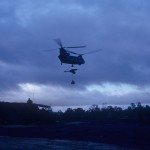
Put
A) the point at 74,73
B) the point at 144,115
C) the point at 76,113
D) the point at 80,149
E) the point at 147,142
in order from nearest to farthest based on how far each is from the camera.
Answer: the point at 80,149, the point at 147,142, the point at 74,73, the point at 144,115, the point at 76,113

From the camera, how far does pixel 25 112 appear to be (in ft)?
203

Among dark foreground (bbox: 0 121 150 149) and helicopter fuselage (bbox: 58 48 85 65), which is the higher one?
Result: helicopter fuselage (bbox: 58 48 85 65)

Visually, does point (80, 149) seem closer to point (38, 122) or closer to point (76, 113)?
point (38, 122)

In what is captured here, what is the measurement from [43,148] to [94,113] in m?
76.1

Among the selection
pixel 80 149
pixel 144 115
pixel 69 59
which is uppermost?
pixel 69 59

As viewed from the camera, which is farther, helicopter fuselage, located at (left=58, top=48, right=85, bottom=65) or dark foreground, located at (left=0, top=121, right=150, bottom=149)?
helicopter fuselage, located at (left=58, top=48, right=85, bottom=65)

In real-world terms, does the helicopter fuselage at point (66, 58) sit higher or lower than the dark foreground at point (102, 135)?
higher

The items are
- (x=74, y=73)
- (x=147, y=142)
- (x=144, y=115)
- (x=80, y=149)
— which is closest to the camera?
(x=80, y=149)

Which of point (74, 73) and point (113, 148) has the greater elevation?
point (74, 73)

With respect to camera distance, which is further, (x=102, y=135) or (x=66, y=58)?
(x=102, y=135)

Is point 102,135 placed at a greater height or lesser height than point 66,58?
lesser

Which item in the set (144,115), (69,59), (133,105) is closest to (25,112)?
(144,115)

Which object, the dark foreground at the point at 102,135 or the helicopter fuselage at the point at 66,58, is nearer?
the dark foreground at the point at 102,135

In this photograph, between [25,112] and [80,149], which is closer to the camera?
[80,149]
